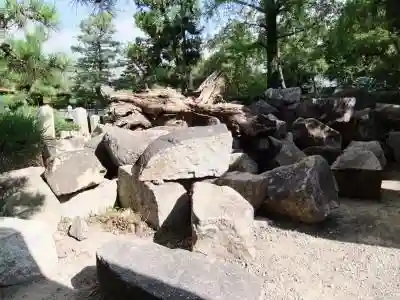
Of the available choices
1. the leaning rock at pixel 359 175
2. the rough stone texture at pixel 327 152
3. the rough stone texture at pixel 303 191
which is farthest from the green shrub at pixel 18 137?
the rough stone texture at pixel 327 152

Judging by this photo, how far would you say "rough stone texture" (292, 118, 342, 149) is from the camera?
4719 millimetres

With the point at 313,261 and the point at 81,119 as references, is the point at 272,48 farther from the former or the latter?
the point at 313,261

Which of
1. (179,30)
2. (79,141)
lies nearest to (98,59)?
(179,30)

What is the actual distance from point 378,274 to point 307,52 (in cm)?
958

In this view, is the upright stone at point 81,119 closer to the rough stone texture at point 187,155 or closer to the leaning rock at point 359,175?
the rough stone texture at point 187,155

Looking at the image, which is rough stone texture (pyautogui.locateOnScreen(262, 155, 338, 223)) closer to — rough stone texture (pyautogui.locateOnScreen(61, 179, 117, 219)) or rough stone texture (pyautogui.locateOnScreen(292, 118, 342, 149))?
rough stone texture (pyautogui.locateOnScreen(61, 179, 117, 219))

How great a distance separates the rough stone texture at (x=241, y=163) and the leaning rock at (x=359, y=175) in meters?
0.83

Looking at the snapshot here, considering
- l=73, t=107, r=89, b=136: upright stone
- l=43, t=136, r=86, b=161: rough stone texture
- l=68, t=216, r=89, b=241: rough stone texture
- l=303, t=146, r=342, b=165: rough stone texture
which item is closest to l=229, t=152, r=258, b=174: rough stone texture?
l=303, t=146, r=342, b=165: rough stone texture

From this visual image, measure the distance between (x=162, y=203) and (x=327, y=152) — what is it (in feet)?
7.12

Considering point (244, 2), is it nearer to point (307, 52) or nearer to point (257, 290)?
point (307, 52)

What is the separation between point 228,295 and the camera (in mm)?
1807

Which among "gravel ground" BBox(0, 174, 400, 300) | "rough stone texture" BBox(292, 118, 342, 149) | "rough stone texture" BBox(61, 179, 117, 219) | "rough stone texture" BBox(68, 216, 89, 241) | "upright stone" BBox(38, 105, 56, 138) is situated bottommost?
"gravel ground" BBox(0, 174, 400, 300)

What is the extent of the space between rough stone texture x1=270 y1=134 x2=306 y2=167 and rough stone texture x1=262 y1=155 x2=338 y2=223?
32.1 inches

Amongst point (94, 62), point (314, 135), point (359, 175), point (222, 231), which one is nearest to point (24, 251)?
point (222, 231)
